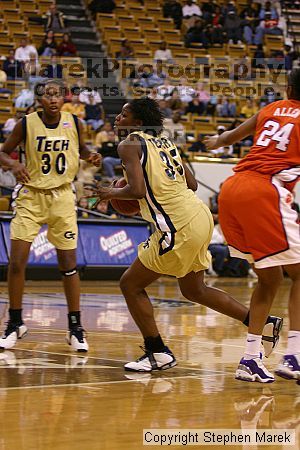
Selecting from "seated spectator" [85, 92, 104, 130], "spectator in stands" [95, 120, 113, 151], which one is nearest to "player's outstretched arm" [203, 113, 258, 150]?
"spectator in stands" [95, 120, 113, 151]

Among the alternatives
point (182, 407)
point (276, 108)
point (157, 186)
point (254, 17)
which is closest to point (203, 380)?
point (182, 407)

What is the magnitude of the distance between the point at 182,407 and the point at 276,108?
83.6 inches

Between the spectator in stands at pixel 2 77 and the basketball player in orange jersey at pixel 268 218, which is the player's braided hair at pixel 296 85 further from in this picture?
the spectator in stands at pixel 2 77

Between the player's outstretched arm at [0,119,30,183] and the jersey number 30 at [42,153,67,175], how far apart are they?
0.18 meters

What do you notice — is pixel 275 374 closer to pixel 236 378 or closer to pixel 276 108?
pixel 236 378

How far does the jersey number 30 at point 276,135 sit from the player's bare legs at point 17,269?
227 centimetres

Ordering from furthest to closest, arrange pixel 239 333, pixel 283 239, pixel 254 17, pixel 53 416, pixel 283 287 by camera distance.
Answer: pixel 254 17 → pixel 283 287 → pixel 239 333 → pixel 283 239 → pixel 53 416

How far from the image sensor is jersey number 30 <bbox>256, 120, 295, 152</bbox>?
5.79 metres

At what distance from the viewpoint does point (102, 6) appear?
81.8 feet

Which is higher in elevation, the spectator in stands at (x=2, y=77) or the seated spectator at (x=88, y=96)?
the spectator in stands at (x=2, y=77)

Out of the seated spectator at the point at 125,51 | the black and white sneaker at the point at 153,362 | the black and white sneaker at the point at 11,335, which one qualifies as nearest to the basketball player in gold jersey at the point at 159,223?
the black and white sneaker at the point at 153,362

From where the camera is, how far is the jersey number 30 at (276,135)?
5.79 m

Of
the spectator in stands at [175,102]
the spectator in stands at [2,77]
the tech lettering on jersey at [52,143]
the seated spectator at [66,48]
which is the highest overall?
the tech lettering on jersey at [52,143]

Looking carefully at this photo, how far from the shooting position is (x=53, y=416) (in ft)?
14.9
